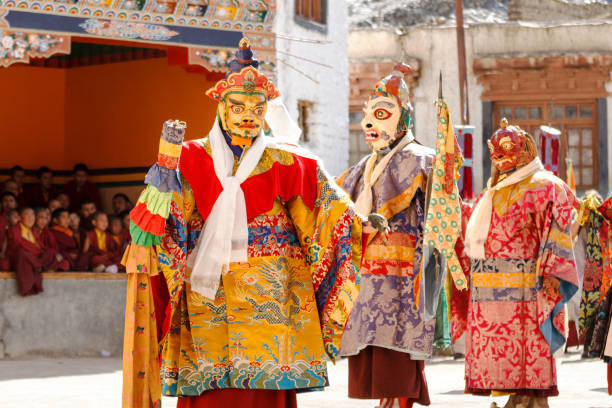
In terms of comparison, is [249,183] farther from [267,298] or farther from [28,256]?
Result: [28,256]

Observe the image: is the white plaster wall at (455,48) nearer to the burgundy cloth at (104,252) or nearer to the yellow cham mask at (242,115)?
the burgundy cloth at (104,252)

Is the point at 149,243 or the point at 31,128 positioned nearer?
the point at 149,243

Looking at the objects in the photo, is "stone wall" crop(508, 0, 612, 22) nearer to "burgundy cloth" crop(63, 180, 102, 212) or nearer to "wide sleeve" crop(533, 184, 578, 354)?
"burgundy cloth" crop(63, 180, 102, 212)

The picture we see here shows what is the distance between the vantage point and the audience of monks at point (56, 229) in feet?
36.5

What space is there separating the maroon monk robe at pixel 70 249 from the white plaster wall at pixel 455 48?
1094 centimetres

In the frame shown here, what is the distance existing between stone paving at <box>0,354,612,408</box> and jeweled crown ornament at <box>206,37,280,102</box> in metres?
2.74

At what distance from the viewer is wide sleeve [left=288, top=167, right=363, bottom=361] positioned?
5.34 m

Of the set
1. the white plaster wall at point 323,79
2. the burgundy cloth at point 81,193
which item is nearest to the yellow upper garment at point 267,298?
the burgundy cloth at point 81,193

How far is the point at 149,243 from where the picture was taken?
4.91 meters

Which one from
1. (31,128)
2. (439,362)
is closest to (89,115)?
(31,128)

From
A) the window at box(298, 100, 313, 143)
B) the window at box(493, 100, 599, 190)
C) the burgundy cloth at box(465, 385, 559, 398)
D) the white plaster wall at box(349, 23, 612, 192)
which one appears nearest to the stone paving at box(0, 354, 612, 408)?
the burgundy cloth at box(465, 385, 559, 398)

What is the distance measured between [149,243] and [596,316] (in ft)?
13.8

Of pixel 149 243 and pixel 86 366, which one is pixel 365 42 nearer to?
pixel 86 366

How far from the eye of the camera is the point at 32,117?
1438 cm
